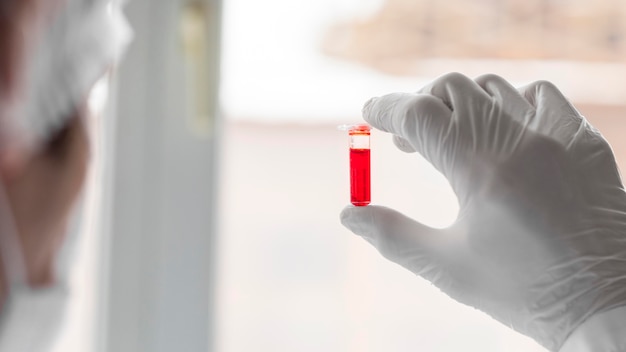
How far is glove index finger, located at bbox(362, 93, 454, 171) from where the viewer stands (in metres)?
0.82

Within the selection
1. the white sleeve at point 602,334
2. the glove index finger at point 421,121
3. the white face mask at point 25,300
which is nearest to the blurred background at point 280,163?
the white face mask at point 25,300

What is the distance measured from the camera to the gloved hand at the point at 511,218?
0.81 m

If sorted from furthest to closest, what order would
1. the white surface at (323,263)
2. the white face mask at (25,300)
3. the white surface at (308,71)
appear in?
the white surface at (323,263) < the white surface at (308,71) < the white face mask at (25,300)

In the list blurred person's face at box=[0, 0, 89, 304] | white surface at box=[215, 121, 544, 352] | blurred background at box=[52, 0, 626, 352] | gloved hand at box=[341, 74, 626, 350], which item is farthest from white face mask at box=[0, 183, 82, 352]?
white surface at box=[215, 121, 544, 352]

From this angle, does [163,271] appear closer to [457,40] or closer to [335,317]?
[335,317]

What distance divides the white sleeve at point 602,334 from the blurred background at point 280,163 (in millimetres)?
850

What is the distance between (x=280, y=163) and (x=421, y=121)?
0.98 m

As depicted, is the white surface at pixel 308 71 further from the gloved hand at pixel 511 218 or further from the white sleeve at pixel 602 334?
the white sleeve at pixel 602 334

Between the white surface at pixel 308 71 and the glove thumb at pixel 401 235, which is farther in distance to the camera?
the white surface at pixel 308 71

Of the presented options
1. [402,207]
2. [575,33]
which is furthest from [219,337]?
[575,33]

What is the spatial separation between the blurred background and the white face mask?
38 cm

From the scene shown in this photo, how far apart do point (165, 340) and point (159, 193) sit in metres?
0.29

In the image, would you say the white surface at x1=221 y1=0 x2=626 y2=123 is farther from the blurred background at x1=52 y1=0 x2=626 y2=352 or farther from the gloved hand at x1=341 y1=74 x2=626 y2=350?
the gloved hand at x1=341 y1=74 x2=626 y2=350

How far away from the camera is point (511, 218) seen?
81cm
